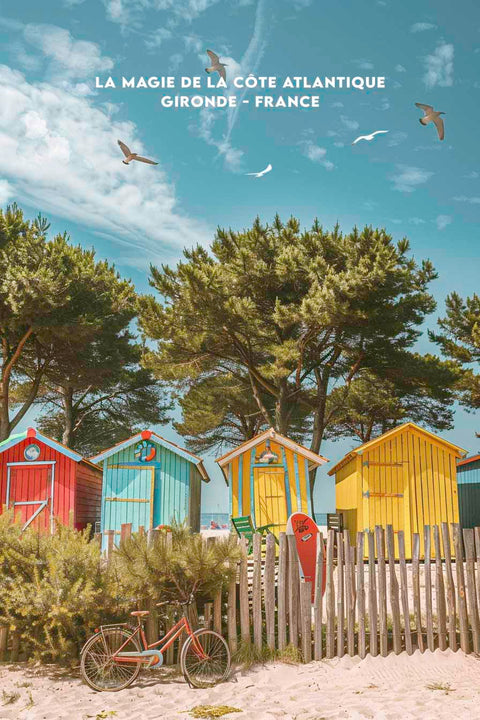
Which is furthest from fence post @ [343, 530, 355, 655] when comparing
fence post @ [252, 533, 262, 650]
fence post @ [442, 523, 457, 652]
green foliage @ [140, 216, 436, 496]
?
green foliage @ [140, 216, 436, 496]

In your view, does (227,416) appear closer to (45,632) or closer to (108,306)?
(108,306)

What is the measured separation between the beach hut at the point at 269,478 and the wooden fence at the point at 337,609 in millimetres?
7528

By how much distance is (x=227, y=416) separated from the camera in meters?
30.5

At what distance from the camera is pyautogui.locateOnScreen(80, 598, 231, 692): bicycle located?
24.6 feet

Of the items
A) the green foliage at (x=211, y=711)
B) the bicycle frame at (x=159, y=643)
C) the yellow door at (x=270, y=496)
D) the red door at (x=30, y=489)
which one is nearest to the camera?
the green foliage at (x=211, y=711)

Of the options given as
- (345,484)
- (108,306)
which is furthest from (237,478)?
(108,306)

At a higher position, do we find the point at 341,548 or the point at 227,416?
the point at 227,416

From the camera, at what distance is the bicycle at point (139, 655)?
7508 millimetres

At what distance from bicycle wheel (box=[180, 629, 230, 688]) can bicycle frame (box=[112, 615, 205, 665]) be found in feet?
0.04

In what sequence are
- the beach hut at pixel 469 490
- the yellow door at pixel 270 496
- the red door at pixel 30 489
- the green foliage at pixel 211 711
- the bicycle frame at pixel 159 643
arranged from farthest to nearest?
the beach hut at pixel 469 490 < the red door at pixel 30 489 < the yellow door at pixel 270 496 < the bicycle frame at pixel 159 643 < the green foliage at pixel 211 711

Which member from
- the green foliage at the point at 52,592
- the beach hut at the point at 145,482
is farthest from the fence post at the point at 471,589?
the beach hut at the point at 145,482

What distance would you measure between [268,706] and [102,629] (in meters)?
2.03

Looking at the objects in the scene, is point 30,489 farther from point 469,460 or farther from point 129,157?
point 469,460

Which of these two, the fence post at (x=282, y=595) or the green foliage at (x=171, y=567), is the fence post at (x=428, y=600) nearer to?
the fence post at (x=282, y=595)
